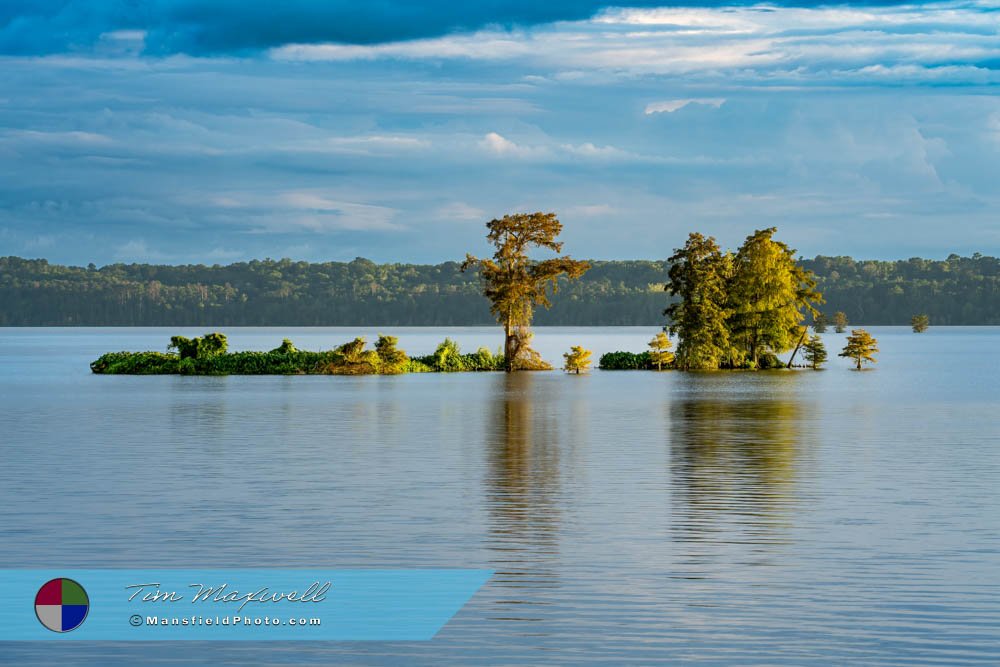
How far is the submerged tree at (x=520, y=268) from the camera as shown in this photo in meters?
66.0

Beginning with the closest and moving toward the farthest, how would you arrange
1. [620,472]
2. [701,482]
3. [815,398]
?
[701,482], [620,472], [815,398]

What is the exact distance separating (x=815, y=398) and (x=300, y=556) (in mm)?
35501

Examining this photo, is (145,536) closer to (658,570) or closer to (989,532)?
(658,570)

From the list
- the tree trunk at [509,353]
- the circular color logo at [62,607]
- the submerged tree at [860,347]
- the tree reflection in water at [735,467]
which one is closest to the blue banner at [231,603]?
the circular color logo at [62,607]

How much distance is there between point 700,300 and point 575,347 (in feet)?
22.8

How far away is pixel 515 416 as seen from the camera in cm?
3819

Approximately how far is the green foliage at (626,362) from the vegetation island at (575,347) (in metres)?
0.06

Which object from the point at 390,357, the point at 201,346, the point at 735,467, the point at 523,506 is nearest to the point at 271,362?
the point at 201,346

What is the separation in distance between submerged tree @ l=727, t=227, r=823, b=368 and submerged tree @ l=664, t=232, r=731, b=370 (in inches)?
44.4

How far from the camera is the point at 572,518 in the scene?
18.5 metres

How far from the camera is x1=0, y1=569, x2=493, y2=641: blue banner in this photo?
1220 cm

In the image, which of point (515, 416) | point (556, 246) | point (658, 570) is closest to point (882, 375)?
point (556, 246)

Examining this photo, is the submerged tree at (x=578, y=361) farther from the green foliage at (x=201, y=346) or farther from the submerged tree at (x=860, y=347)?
the green foliage at (x=201, y=346)

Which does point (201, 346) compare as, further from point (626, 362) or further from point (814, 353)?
point (814, 353)
